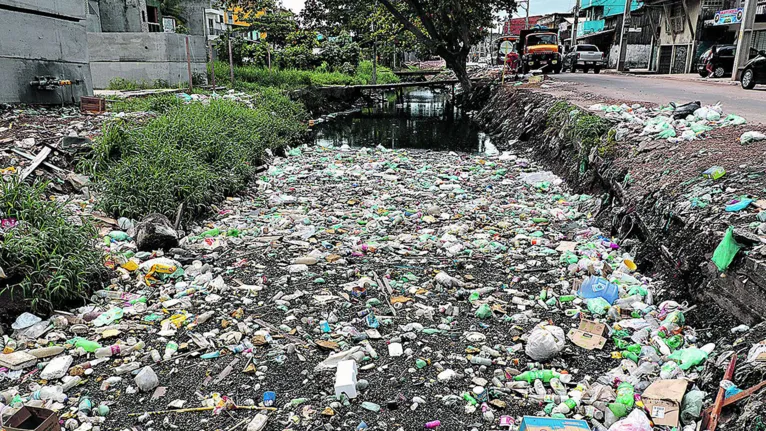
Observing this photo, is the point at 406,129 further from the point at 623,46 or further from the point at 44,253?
the point at 623,46

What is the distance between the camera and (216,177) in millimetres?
6488

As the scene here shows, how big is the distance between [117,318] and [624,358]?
3.36 m

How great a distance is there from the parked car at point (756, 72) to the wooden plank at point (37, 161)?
13.3m

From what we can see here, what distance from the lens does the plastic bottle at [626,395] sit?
255cm

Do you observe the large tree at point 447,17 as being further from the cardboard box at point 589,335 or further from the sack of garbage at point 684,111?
the cardboard box at point 589,335

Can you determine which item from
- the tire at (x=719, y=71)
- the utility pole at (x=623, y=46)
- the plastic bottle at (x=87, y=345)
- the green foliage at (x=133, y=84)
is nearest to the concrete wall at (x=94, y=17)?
the green foliage at (x=133, y=84)

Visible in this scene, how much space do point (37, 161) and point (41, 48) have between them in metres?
4.03

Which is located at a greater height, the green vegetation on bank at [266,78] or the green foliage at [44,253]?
the green vegetation on bank at [266,78]

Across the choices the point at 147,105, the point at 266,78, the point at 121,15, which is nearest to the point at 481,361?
the point at 147,105

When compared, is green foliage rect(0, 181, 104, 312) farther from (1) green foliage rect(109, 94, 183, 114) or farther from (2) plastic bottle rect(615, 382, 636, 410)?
(1) green foliage rect(109, 94, 183, 114)

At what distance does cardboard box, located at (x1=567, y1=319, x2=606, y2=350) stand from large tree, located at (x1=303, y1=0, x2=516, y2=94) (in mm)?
15405

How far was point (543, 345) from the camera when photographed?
3064mm

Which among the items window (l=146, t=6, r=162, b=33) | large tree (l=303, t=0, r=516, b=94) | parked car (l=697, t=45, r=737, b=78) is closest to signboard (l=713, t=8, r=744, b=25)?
parked car (l=697, t=45, r=737, b=78)

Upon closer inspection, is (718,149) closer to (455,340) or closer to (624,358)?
(624,358)
